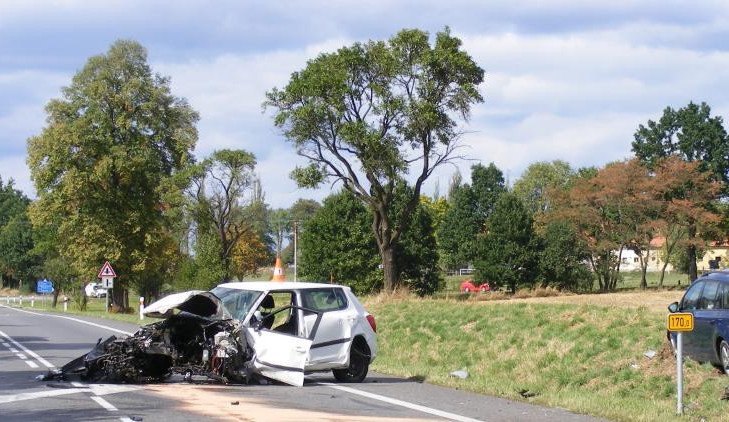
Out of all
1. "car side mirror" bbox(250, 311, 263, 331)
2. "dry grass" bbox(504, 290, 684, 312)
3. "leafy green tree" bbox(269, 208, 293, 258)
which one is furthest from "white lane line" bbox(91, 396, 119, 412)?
"leafy green tree" bbox(269, 208, 293, 258)

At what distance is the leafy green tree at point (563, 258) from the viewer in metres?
64.9

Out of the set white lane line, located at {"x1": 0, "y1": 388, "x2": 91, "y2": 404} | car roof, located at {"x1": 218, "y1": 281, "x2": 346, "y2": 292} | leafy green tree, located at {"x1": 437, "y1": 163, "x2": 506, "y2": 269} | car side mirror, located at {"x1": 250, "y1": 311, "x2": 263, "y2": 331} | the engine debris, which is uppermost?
leafy green tree, located at {"x1": 437, "y1": 163, "x2": 506, "y2": 269}

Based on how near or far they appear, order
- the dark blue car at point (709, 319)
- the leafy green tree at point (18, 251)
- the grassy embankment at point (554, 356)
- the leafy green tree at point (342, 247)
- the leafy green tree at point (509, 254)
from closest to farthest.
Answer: the grassy embankment at point (554, 356), the dark blue car at point (709, 319), the leafy green tree at point (509, 254), the leafy green tree at point (342, 247), the leafy green tree at point (18, 251)

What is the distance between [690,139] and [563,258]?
51.8 feet

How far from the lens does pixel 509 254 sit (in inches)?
2576

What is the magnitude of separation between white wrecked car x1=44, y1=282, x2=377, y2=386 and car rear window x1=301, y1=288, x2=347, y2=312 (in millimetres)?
22

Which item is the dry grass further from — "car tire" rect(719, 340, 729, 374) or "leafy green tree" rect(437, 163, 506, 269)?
"leafy green tree" rect(437, 163, 506, 269)

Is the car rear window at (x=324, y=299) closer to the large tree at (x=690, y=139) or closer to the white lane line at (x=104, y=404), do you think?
the white lane line at (x=104, y=404)

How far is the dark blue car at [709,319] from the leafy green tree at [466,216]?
82491mm

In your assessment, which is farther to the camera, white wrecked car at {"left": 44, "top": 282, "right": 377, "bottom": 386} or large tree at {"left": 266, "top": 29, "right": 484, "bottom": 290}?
large tree at {"left": 266, "top": 29, "right": 484, "bottom": 290}

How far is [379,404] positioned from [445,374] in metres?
4.38

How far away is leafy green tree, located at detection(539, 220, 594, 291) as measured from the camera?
6488cm

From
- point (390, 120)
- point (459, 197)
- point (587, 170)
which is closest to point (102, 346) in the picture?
point (390, 120)

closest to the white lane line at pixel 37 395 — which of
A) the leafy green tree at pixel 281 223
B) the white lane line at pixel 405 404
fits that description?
the white lane line at pixel 405 404
